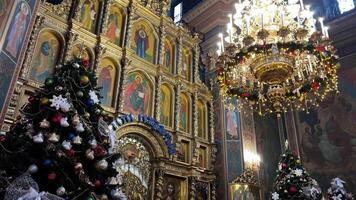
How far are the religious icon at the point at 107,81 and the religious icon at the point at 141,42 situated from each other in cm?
128

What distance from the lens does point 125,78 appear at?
8.93m

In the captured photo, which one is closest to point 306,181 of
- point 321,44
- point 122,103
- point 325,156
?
point 325,156

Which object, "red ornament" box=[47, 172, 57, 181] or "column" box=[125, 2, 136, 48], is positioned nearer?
"red ornament" box=[47, 172, 57, 181]

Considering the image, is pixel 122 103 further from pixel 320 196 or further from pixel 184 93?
pixel 320 196

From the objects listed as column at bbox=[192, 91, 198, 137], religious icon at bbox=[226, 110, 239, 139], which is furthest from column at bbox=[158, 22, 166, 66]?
religious icon at bbox=[226, 110, 239, 139]

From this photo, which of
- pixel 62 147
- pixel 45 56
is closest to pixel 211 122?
pixel 45 56

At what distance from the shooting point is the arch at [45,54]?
24.2ft

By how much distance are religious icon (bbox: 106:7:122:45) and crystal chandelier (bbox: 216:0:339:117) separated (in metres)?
3.97

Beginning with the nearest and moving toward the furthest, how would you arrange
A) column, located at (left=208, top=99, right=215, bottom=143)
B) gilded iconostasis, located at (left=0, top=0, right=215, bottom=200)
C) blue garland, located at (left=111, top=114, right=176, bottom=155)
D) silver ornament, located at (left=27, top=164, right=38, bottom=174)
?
silver ornament, located at (left=27, top=164, right=38, bottom=174) < gilded iconostasis, located at (left=0, top=0, right=215, bottom=200) < blue garland, located at (left=111, top=114, right=176, bottom=155) < column, located at (left=208, top=99, right=215, bottom=143)

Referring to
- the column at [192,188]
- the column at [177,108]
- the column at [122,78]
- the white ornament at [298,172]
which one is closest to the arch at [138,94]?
the column at [122,78]

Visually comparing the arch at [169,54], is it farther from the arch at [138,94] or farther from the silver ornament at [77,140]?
the silver ornament at [77,140]

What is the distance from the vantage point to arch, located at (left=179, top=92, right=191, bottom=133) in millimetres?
10297

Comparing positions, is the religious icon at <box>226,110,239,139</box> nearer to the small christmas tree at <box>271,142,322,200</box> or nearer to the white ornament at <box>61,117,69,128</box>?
the small christmas tree at <box>271,142,322,200</box>

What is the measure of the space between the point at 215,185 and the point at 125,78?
459cm
